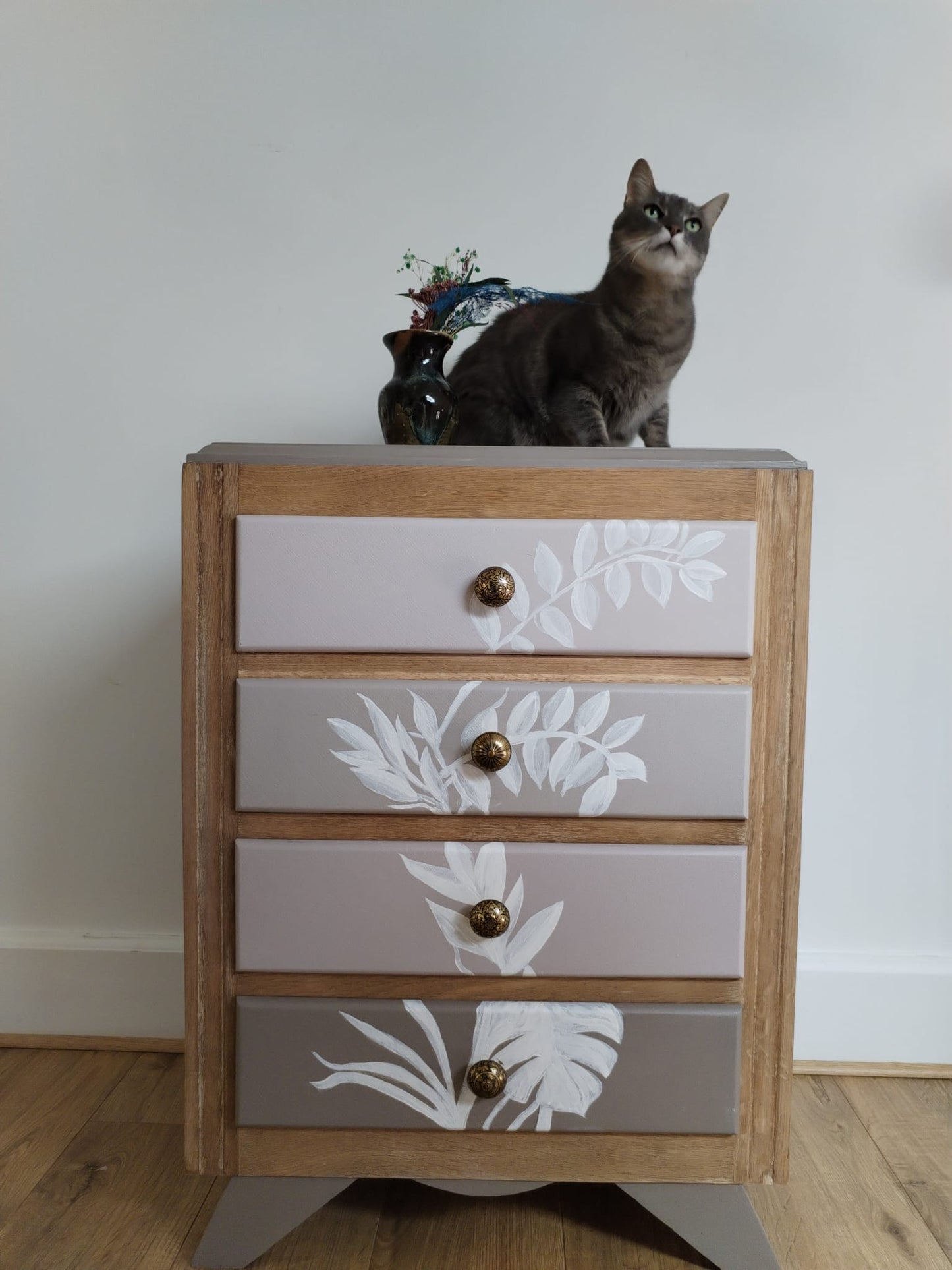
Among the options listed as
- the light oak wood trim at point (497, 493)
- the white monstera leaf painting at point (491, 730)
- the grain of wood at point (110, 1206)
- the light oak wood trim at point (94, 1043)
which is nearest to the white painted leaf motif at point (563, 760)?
the white monstera leaf painting at point (491, 730)

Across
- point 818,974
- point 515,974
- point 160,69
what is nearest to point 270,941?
point 515,974

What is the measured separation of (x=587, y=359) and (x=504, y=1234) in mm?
958

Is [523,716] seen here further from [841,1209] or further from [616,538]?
[841,1209]

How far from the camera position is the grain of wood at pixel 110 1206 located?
0.88 m

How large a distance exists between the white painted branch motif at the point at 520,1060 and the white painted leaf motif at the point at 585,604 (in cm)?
36

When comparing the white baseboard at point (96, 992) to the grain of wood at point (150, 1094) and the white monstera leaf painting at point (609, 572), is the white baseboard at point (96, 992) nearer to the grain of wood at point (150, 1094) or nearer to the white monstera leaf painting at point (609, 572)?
the grain of wood at point (150, 1094)

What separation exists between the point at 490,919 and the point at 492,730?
0.56 ft

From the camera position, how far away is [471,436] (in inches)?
40.8

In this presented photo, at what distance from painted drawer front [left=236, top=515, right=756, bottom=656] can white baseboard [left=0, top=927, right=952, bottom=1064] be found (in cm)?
77

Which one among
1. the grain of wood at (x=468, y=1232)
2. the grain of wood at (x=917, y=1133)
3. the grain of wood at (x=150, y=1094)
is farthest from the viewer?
the grain of wood at (x=150, y=1094)

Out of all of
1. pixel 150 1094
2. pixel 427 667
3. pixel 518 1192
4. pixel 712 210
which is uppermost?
pixel 712 210

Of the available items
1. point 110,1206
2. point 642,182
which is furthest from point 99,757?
point 642,182

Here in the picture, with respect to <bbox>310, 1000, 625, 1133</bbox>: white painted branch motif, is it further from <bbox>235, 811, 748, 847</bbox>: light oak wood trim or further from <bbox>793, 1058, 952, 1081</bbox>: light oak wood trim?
<bbox>793, 1058, 952, 1081</bbox>: light oak wood trim

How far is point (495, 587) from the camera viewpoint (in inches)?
30.8
